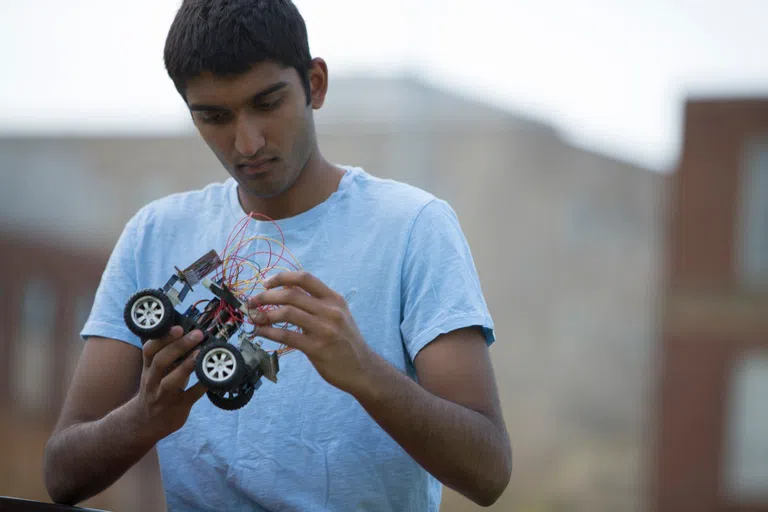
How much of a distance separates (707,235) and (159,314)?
20.7 m

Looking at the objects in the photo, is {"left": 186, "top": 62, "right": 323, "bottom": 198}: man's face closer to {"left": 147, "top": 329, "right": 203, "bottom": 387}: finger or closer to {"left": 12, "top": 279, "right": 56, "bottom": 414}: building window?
{"left": 147, "top": 329, "right": 203, "bottom": 387}: finger

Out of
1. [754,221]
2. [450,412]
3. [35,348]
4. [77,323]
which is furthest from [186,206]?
[35,348]

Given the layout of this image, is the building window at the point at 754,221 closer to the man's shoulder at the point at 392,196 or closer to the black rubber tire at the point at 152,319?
the man's shoulder at the point at 392,196

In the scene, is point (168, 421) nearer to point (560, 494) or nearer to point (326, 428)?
point (326, 428)

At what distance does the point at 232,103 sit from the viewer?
8.36ft

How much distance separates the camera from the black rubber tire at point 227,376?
208cm

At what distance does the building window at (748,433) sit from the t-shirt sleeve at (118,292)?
786 inches

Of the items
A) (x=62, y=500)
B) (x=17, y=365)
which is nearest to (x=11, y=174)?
(x=17, y=365)

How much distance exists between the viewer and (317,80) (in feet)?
9.21

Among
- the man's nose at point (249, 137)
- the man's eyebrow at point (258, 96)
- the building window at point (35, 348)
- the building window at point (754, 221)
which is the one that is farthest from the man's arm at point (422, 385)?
the building window at point (35, 348)

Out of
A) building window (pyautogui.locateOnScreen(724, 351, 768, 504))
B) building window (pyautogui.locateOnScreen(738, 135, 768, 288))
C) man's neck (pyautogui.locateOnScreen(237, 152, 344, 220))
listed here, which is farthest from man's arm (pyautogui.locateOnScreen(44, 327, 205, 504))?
building window (pyautogui.locateOnScreen(738, 135, 768, 288))

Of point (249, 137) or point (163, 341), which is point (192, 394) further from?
point (249, 137)

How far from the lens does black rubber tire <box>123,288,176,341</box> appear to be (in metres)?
2.17

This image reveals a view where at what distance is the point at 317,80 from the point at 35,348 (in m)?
24.6
